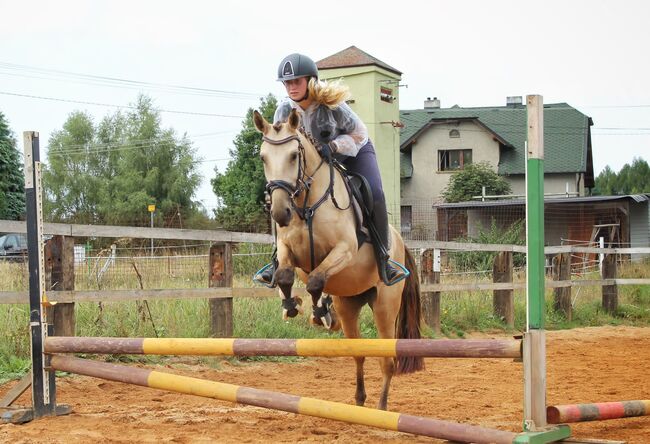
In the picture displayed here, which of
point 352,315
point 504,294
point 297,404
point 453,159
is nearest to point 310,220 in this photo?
point 297,404

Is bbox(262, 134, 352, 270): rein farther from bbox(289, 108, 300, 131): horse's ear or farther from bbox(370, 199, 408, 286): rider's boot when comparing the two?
bbox(370, 199, 408, 286): rider's boot

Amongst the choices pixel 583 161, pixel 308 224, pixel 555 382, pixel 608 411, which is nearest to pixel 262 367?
pixel 555 382

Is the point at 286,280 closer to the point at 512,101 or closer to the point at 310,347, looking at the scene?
the point at 310,347

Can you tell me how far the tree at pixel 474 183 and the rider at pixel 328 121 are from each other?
27.7m

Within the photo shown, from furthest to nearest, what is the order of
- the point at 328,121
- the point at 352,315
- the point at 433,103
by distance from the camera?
the point at 433,103 < the point at 352,315 < the point at 328,121

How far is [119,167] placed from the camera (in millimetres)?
45281

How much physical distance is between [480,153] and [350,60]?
768 cm

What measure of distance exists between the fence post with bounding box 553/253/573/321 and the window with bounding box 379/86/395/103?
20099 millimetres

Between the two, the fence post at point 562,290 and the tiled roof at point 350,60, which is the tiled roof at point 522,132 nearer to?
the tiled roof at point 350,60

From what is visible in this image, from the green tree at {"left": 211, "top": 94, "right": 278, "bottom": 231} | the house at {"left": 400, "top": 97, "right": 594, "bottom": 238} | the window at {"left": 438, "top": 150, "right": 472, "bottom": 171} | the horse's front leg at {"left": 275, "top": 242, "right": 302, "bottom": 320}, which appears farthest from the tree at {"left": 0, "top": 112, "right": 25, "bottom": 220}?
the horse's front leg at {"left": 275, "top": 242, "right": 302, "bottom": 320}

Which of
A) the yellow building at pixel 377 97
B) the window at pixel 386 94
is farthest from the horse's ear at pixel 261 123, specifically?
the window at pixel 386 94

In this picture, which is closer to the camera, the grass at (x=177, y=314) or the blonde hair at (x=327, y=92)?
the blonde hair at (x=327, y=92)

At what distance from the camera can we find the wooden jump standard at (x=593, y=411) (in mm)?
3725

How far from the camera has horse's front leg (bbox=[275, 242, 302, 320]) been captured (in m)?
4.30
